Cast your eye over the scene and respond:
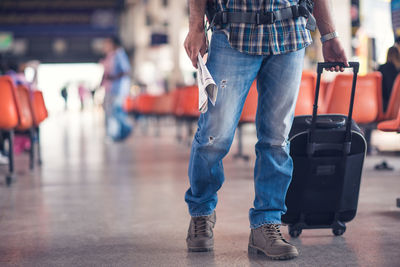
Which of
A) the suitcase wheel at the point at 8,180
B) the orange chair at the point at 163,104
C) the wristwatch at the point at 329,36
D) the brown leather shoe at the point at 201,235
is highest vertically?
the wristwatch at the point at 329,36

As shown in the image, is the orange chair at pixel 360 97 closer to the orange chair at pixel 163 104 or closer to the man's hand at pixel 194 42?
the man's hand at pixel 194 42

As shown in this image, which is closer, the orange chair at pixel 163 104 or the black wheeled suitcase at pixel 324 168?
the black wheeled suitcase at pixel 324 168

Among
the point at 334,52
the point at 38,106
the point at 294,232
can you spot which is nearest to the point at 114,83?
the point at 38,106

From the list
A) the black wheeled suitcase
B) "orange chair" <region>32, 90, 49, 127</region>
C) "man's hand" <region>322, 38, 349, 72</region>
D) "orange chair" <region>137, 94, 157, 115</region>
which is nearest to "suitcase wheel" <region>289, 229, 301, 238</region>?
the black wheeled suitcase

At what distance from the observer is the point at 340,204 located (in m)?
2.61

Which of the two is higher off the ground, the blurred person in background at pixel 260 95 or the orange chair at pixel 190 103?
the blurred person in background at pixel 260 95

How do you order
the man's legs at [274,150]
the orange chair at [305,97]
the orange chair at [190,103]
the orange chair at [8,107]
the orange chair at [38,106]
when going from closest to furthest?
the man's legs at [274,150] < the orange chair at [8,107] < the orange chair at [305,97] < the orange chair at [38,106] < the orange chair at [190,103]

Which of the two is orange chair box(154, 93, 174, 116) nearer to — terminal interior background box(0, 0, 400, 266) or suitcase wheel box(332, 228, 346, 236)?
terminal interior background box(0, 0, 400, 266)

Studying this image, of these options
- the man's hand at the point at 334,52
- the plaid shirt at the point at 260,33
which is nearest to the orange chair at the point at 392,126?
the man's hand at the point at 334,52

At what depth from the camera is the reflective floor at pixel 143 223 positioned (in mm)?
2375

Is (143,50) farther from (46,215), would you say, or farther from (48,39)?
(46,215)

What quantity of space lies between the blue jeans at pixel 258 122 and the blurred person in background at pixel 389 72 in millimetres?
3045

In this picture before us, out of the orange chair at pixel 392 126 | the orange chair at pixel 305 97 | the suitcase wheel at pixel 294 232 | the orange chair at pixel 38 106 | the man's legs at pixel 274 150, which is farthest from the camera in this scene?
the orange chair at pixel 38 106

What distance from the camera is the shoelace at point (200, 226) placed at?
2482 mm
